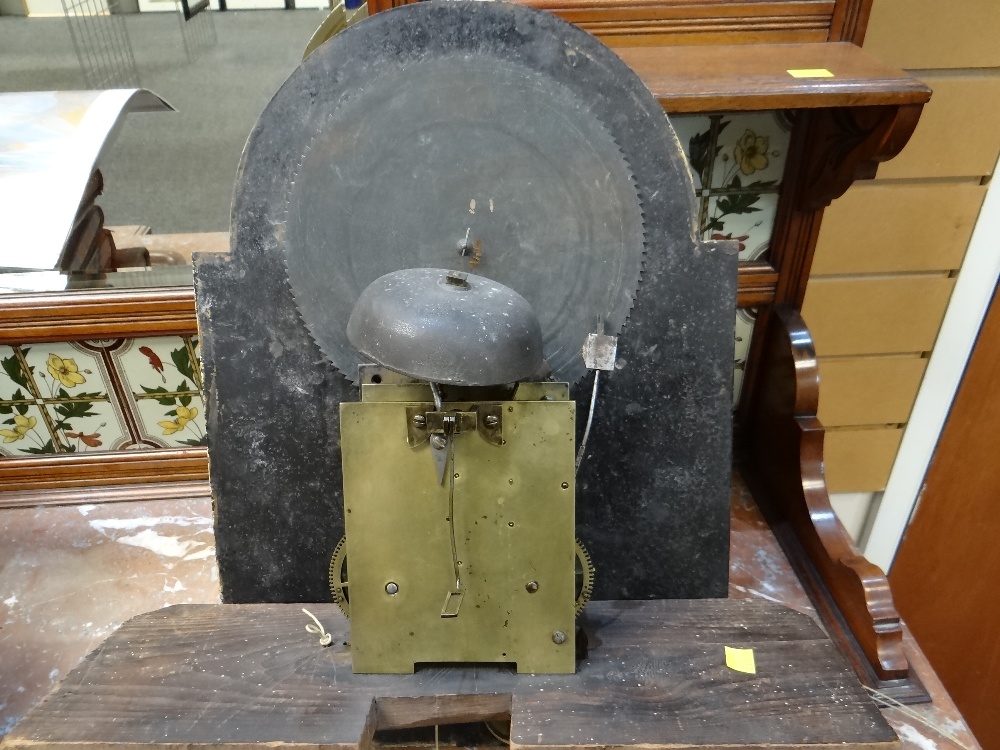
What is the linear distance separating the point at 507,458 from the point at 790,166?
0.73 metres

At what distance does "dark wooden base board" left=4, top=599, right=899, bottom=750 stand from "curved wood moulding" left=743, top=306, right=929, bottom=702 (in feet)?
0.62

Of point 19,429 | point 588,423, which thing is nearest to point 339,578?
point 588,423

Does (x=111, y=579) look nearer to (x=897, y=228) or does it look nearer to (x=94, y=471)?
(x=94, y=471)

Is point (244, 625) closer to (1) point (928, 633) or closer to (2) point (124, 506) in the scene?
(2) point (124, 506)

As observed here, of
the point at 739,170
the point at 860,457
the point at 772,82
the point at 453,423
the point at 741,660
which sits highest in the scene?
the point at 772,82

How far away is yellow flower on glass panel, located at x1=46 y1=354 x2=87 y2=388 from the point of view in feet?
4.22

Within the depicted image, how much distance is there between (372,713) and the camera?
858 mm

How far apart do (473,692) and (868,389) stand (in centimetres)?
113

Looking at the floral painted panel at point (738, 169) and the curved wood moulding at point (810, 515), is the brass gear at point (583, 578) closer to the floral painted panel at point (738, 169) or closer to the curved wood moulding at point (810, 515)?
the curved wood moulding at point (810, 515)

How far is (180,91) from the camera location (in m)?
1.18

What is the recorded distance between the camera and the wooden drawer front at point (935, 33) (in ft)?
3.91

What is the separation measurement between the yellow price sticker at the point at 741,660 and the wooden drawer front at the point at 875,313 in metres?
0.77

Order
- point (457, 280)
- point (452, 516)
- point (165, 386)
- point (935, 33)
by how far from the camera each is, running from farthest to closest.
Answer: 1. point (165, 386)
2. point (935, 33)
3. point (452, 516)
4. point (457, 280)

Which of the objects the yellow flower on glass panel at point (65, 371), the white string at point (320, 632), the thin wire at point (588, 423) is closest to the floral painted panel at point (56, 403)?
the yellow flower on glass panel at point (65, 371)
